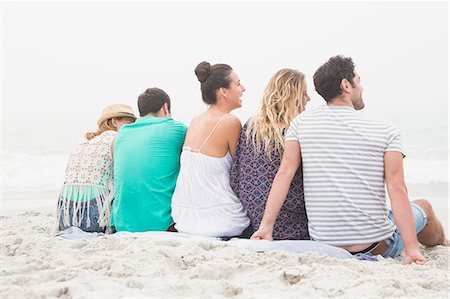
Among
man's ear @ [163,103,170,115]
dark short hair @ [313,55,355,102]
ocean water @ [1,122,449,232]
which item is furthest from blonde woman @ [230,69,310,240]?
ocean water @ [1,122,449,232]

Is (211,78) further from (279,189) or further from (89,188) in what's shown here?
(89,188)

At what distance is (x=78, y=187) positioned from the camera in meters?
4.25

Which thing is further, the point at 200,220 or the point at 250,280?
the point at 200,220

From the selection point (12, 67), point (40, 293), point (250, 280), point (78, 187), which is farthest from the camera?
point (12, 67)

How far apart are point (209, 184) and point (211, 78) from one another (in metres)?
0.74

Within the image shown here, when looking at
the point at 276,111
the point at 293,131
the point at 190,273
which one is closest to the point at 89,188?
the point at 276,111

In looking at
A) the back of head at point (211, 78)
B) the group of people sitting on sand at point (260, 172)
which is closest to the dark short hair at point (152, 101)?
the group of people sitting on sand at point (260, 172)

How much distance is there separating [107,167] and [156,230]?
678mm

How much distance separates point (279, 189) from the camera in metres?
3.39

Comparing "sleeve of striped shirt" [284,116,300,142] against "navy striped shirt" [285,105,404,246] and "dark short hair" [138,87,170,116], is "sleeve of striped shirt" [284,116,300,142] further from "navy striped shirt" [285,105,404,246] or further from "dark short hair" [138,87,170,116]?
"dark short hair" [138,87,170,116]

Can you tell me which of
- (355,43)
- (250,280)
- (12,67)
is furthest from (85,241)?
(12,67)

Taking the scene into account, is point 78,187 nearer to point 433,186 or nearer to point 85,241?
point 85,241

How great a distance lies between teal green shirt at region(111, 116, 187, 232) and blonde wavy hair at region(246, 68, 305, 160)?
26.1 inches

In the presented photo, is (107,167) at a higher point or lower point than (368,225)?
higher
